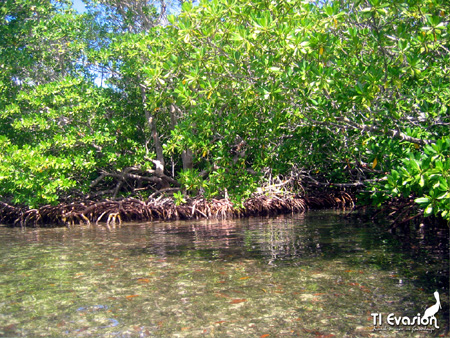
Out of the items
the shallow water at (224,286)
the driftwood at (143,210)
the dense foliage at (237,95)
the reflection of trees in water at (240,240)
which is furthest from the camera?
the driftwood at (143,210)

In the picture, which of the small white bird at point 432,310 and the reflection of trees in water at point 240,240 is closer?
the small white bird at point 432,310

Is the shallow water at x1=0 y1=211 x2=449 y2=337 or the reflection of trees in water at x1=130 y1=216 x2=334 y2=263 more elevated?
the reflection of trees in water at x1=130 y1=216 x2=334 y2=263

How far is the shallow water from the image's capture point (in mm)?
3170

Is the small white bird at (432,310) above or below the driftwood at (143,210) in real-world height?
below

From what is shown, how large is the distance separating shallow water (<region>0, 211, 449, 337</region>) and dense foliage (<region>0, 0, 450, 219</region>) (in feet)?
2.51

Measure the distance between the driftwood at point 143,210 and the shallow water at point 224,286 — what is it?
339 centimetres

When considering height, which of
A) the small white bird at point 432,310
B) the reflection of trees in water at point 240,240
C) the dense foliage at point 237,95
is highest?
the dense foliage at point 237,95

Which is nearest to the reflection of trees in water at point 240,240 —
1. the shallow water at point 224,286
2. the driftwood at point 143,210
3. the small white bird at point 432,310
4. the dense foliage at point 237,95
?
the shallow water at point 224,286

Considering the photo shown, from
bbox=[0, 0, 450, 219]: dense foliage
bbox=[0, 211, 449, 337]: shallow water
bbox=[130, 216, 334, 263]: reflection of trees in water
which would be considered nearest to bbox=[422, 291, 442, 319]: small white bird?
bbox=[0, 211, 449, 337]: shallow water

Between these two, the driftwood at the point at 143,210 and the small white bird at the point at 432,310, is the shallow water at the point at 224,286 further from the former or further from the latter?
the driftwood at the point at 143,210

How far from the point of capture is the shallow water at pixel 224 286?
3170mm

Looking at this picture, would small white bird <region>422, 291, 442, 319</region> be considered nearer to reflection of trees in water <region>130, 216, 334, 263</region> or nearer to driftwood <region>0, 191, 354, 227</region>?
reflection of trees in water <region>130, 216, 334, 263</region>

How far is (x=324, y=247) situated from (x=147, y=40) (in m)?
6.44

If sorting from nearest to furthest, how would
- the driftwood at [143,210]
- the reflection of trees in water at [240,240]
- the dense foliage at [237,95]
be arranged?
the dense foliage at [237,95] < the reflection of trees in water at [240,240] < the driftwood at [143,210]
